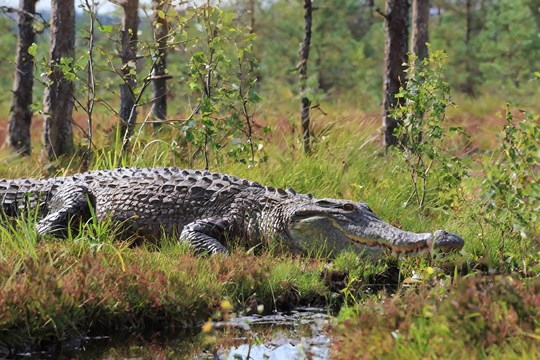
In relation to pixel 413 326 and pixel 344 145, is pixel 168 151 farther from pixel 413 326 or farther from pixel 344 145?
pixel 413 326

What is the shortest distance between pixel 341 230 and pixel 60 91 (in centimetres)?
523

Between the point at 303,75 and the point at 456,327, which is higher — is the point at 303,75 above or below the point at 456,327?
above

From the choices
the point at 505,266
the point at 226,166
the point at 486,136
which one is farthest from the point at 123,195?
the point at 486,136

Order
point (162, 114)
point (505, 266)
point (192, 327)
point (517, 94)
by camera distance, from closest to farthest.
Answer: point (192, 327)
point (505, 266)
point (162, 114)
point (517, 94)

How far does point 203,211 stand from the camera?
279 inches

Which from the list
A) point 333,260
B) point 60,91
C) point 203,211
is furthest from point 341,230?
point 60,91

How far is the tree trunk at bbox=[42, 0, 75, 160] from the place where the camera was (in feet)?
34.0

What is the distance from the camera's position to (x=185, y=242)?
6.59 metres

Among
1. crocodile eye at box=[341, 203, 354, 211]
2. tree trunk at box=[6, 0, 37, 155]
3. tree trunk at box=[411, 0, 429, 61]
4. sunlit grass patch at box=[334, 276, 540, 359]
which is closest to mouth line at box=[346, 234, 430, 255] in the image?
crocodile eye at box=[341, 203, 354, 211]

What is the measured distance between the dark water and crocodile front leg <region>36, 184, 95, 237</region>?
83.7 inches

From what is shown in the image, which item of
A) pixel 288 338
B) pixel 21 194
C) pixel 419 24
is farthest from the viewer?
pixel 419 24

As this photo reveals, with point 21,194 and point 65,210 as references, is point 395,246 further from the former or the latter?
point 21,194

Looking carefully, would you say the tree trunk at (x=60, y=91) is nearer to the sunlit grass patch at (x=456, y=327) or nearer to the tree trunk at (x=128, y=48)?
the tree trunk at (x=128, y=48)

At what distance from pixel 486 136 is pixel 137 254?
12983 millimetres
